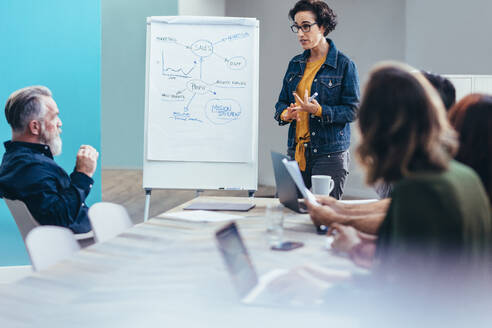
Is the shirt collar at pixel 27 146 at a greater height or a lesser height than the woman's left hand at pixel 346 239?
greater

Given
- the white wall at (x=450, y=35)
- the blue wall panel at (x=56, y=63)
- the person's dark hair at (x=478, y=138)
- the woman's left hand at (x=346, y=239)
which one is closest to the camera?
the person's dark hair at (x=478, y=138)

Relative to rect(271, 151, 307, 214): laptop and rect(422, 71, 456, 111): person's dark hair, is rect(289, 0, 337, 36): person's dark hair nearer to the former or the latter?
rect(271, 151, 307, 214): laptop

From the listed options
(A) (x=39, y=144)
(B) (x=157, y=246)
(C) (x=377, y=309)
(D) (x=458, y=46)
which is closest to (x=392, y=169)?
(C) (x=377, y=309)

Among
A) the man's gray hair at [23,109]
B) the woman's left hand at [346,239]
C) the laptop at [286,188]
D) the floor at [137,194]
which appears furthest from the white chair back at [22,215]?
the floor at [137,194]

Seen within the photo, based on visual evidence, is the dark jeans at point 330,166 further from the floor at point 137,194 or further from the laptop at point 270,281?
the floor at point 137,194

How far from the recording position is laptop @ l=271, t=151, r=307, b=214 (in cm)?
217

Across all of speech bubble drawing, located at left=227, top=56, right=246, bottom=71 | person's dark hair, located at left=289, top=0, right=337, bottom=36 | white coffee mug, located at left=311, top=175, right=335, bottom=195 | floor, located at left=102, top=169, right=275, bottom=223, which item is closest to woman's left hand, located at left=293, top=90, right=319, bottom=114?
person's dark hair, located at left=289, top=0, right=337, bottom=36

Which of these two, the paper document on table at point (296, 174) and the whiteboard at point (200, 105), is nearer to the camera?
the paper document on table at point (296, 174)

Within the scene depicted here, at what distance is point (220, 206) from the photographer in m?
2.44

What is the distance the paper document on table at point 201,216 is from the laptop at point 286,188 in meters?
0.23

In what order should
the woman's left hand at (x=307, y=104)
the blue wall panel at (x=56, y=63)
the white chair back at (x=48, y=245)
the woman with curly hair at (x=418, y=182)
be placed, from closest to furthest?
the woman with curly hair at (x=418, y=182)
the white chair back at (x=48, y=245)
the woman's left hand at (x=307, y=104)
the blue wall panel at (x=56, y=63)

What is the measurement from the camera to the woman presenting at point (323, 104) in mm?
2994

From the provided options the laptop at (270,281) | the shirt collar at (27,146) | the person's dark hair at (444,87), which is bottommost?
the laptop at (270,281)

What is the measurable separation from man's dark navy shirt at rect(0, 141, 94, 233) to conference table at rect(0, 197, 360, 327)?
1.97ft
